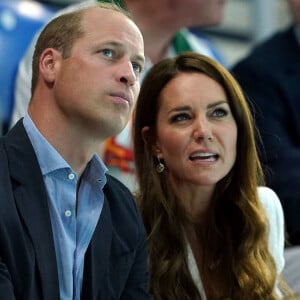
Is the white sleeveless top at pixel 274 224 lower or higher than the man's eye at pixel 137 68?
lower

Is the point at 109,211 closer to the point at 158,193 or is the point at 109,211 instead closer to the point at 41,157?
the point at 41,157

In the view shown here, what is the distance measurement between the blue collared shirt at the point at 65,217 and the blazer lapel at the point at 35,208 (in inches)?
0.7

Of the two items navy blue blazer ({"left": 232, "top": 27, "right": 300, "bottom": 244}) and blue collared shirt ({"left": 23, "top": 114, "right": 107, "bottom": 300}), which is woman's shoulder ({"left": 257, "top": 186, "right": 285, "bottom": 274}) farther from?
blue collared shirt ({"left": 23, "top": 114, "right": 107, "bottom": 300})

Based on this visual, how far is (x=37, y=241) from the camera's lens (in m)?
1.15

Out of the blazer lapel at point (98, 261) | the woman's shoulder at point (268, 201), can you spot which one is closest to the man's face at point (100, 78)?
the blazer lapel at point (98, 261)

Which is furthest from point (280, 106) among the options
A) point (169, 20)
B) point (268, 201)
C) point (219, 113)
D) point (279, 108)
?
point (219, 113)

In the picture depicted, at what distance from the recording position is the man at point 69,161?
115 cm

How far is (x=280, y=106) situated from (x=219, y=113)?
2.00 ft

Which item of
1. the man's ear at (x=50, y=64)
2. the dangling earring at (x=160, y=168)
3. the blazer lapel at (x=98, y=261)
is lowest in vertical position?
the blazer lapel at (x=98, y=261)

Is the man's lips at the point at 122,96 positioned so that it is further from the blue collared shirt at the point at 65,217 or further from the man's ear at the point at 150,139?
the man's ear at the point at 150,139

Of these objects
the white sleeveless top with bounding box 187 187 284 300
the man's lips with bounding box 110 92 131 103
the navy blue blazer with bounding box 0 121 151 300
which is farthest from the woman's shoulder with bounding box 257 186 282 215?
the man's lips with bounding box 110 92 131 103

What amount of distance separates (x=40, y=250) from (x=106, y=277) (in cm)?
14

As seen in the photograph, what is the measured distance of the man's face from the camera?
1.18m

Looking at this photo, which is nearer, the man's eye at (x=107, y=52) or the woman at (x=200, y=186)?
the man's eye at (x=107, y=52)
